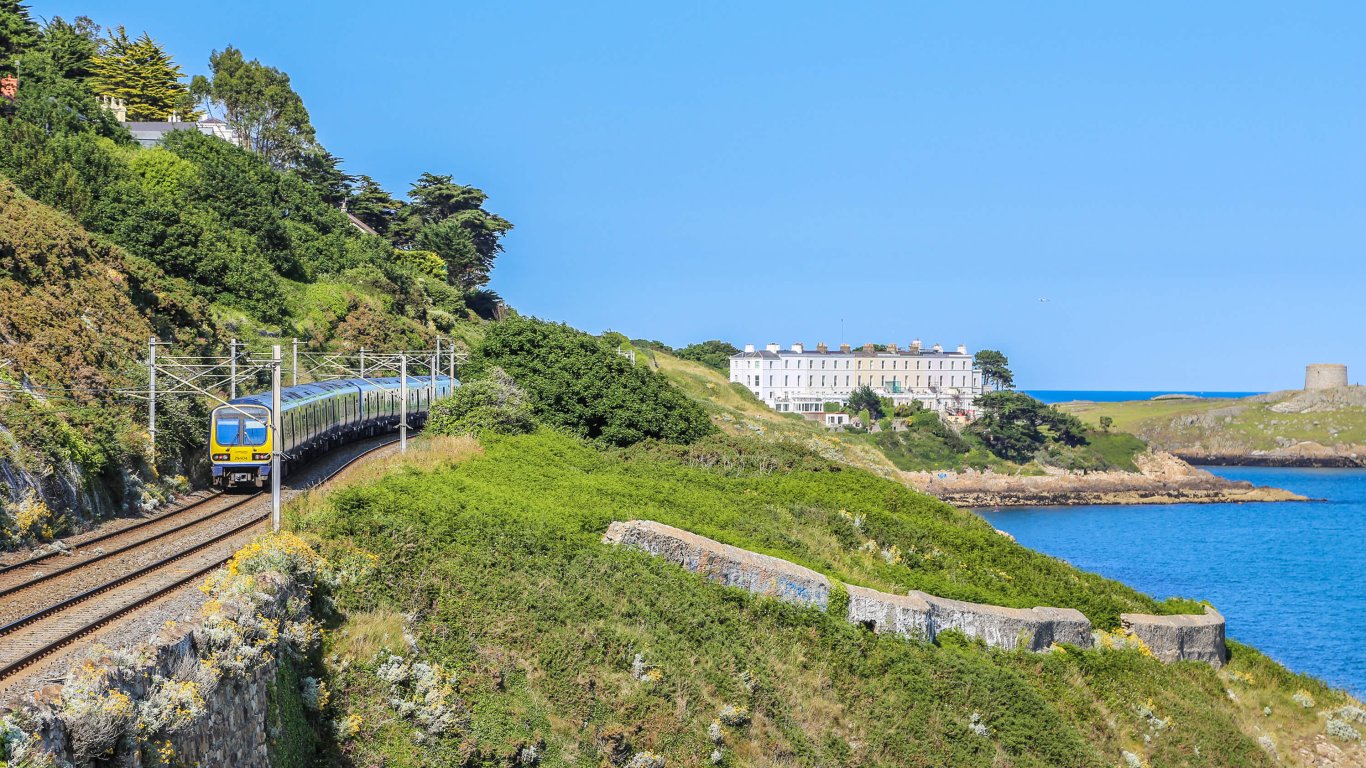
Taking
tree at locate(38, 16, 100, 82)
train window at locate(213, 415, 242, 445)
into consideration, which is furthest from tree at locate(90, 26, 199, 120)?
train window at locate(213, 415, 242, 445)

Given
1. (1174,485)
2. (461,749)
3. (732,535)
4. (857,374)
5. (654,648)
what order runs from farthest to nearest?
(857,374), (1174,485), (732,535), (654,648), (461,749)

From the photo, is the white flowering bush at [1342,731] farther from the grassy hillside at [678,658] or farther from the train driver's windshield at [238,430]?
the train driver's windshield at [238,430]

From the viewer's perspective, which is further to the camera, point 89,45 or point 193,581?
point 89,45

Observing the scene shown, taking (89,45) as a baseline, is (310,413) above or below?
below

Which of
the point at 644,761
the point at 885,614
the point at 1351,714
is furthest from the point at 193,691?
the point at 1351,714

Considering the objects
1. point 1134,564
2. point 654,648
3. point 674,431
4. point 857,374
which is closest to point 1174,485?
point 857,374

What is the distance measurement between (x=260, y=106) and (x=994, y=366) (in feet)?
373

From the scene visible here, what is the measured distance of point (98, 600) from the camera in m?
16.5

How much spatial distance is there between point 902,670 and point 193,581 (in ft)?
42.8

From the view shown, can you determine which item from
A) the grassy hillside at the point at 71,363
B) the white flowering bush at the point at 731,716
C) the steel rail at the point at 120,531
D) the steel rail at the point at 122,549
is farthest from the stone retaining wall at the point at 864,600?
the grassy hillside at the point at 71,363

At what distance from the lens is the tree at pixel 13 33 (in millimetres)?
75938

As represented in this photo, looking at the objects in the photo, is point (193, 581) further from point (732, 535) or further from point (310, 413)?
point (310, 413)

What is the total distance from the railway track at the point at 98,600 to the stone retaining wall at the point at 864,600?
803 centimetres

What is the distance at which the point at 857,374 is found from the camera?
160000 millimetres
